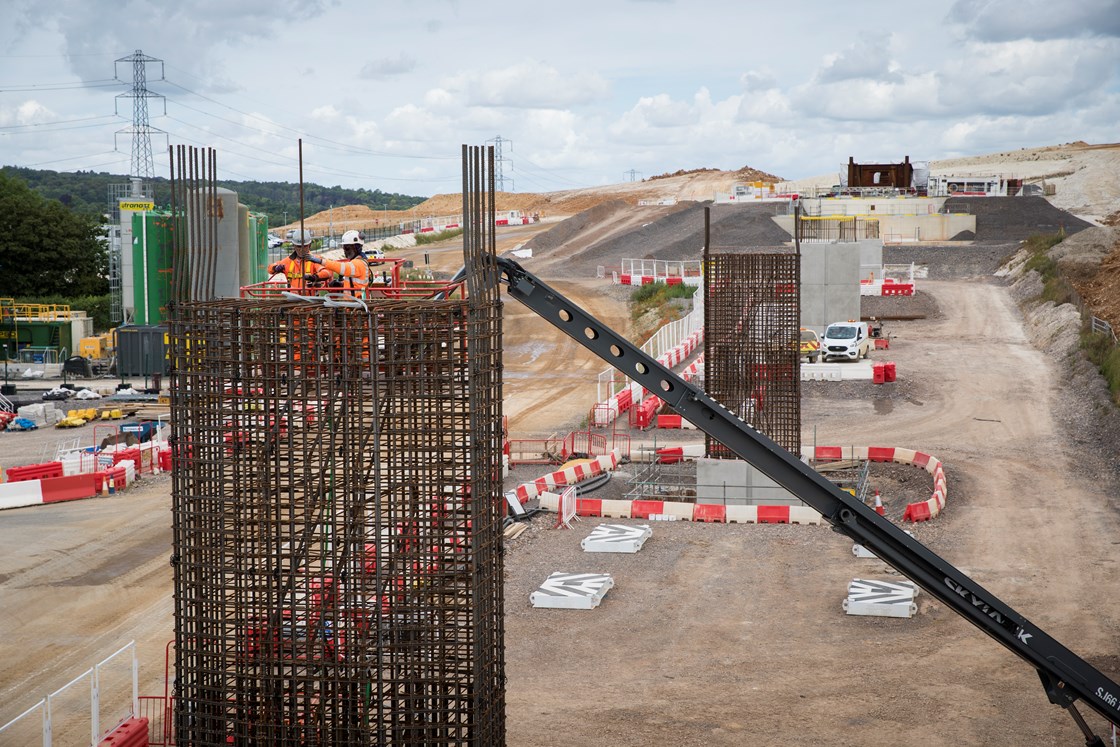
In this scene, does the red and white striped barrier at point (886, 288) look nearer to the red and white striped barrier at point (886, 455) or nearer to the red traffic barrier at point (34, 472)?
the red and white striped barrier at point (886, 455)

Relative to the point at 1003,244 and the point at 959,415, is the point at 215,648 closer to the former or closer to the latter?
the point at 959,415

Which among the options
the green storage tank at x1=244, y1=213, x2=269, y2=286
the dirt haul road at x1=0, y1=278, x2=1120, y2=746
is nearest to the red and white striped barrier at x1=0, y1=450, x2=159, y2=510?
the dirt haul road at x1=0, y1=278, x2=1120, y2=746

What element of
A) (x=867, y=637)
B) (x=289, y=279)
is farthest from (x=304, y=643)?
(x=867, y=637)

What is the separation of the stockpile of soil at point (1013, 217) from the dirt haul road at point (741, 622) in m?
51.7

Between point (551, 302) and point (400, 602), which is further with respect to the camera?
point (551, 302)

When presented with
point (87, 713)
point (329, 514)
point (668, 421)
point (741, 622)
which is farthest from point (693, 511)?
point (329, 514)

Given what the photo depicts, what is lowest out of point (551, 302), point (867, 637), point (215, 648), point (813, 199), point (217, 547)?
point (867, 637)

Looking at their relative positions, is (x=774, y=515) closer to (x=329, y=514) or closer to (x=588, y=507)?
(x=588, y=507)

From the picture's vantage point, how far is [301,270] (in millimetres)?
13188

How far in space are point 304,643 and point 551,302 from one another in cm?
459

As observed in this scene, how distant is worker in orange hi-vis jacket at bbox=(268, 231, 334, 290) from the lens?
42.8ft

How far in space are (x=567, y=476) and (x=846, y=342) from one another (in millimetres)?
19745

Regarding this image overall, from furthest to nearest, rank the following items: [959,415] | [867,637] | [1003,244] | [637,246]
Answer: [637,246] < [1003,244] < [959,415] < [867,637]

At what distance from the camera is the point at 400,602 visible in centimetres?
1130
